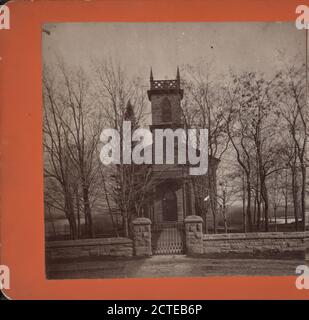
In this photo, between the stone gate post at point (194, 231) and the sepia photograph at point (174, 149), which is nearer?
the sepia photograph at point (174, 149)

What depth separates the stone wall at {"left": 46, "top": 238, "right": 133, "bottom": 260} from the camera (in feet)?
Answer: 14.5

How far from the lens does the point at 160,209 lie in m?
4.46

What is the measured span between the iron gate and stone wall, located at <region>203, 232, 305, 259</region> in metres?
0.26

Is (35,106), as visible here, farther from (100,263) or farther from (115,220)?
(100,263)

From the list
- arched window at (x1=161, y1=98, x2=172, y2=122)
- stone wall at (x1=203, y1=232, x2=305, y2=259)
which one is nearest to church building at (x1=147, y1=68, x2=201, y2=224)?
arched window at (x1=161, y1=98, x2=172, y2=122)

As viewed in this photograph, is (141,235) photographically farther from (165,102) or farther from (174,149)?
(165,102)

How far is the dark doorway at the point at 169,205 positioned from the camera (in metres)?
4.41

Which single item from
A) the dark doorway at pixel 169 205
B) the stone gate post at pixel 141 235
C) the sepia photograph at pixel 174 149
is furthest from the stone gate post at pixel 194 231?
the stone gate post at pixel 141 235

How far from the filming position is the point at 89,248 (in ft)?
14.7

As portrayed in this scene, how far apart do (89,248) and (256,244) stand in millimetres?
1637

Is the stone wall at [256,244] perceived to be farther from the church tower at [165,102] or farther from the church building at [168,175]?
the church tower at [165,102]

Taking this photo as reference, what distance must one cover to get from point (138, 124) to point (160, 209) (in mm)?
856
